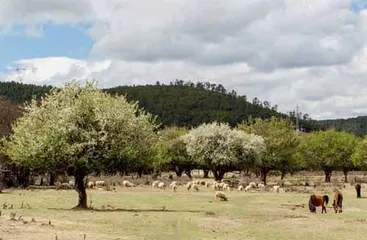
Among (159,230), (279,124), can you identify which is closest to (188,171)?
(279,124)

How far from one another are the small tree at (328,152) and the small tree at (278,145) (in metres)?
10.3

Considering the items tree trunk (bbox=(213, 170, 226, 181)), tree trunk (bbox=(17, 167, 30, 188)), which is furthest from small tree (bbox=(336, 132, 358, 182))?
tree trunk (bbox=(17, 167, 30, 188))

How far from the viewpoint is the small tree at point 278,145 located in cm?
9459

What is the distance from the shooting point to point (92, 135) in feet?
120

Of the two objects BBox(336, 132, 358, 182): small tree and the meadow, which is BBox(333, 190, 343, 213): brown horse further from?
BBox(336, 132, 358, 182): small tree

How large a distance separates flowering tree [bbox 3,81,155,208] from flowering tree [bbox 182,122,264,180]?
162 feet

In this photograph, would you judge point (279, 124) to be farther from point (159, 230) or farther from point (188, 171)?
point (159, 230)

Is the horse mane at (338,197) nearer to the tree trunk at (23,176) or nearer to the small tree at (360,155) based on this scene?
the tree trunk at (23,176)

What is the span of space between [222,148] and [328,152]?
29.9 m

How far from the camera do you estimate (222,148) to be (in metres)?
88.1

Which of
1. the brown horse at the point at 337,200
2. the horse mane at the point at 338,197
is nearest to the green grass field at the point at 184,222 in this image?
the brown horse at the point at 337,200

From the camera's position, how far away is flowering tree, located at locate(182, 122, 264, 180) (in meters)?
87.3

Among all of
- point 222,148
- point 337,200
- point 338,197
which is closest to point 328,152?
Answer: point 222,148

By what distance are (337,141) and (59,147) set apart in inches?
3328
